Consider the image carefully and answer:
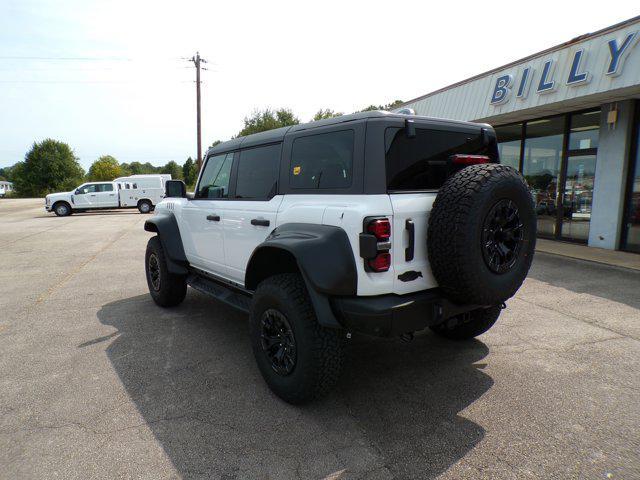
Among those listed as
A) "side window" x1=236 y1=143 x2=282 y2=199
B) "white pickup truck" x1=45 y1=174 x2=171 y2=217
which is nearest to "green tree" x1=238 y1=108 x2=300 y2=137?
"white pickup truck" x1=45 y1=174 x2=171 y2=217

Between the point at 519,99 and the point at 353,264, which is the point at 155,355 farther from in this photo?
the point at 519,99

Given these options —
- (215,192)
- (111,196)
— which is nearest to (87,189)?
(111,196)

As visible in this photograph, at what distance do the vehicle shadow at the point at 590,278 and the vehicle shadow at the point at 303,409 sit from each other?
2.99 m

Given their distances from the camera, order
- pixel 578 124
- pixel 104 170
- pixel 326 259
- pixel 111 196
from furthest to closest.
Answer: pixel 104 170 < pixel 111 196 < pixel 578 124 < pixel 326 259

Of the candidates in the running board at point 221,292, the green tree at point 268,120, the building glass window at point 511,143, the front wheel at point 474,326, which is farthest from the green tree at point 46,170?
the front wheel at point 474,326

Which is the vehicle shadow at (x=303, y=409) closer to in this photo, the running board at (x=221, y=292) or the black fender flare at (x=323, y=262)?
the running board at (x=221, y=292)

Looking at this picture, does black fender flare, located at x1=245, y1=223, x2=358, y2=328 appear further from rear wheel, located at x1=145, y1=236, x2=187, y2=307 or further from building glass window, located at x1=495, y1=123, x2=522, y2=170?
building glass window, located at x1=495, y1=123, x2=522, y2=170

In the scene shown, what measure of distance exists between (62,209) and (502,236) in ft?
78.7

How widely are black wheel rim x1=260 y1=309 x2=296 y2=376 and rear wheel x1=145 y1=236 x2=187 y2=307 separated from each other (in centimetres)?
232

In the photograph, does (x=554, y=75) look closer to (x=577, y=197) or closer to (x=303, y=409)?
(x=577, y=197)

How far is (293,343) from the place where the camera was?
9.04 ft

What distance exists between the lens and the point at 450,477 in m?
2.13

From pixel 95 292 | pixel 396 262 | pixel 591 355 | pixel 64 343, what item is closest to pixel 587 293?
pixel 591 355

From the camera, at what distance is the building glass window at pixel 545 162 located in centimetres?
1045
